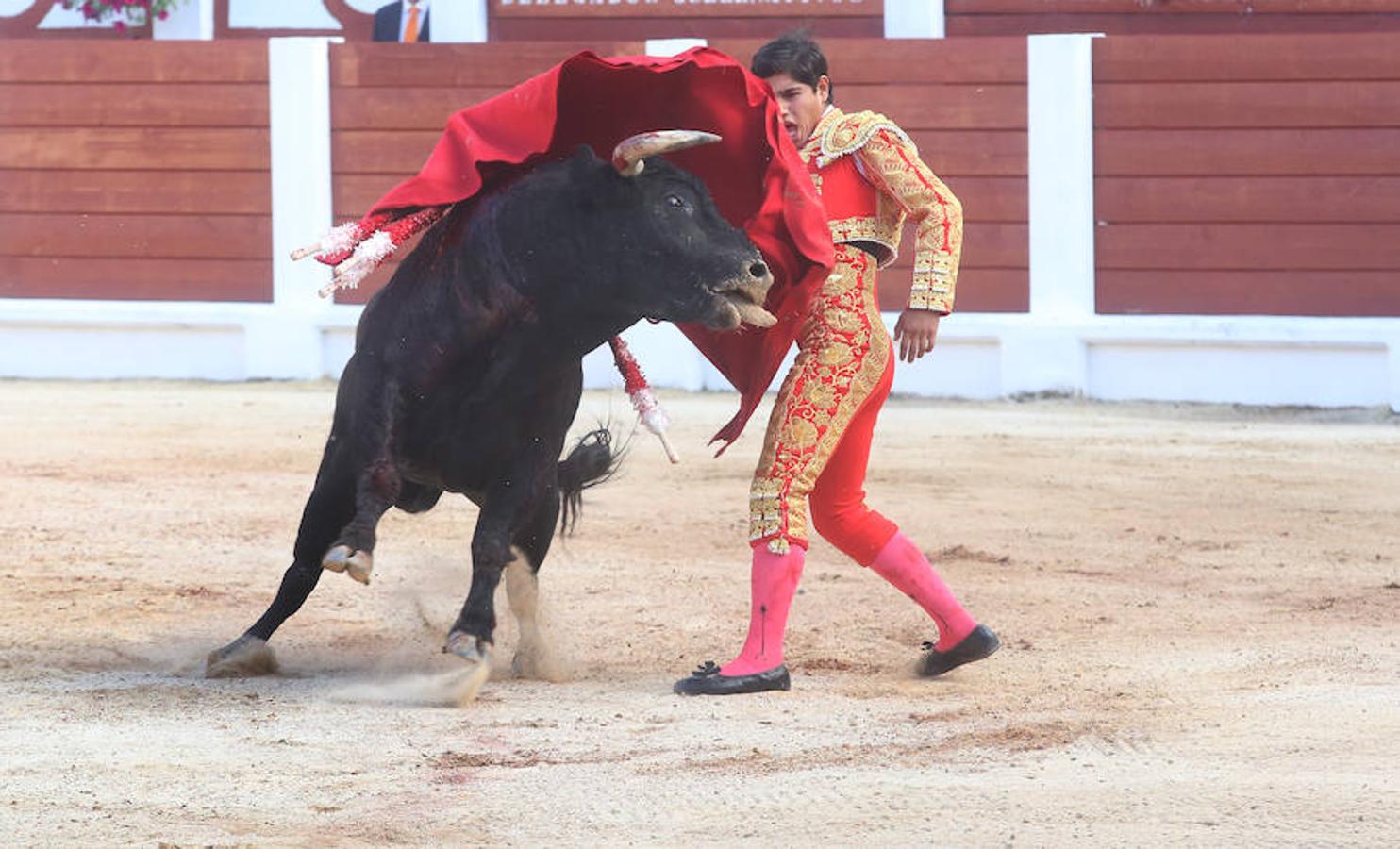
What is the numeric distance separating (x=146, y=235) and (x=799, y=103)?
21.6ft

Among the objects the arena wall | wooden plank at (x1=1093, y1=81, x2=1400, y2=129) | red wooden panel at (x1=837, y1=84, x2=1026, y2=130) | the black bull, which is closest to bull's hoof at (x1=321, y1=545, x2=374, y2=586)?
the black bull

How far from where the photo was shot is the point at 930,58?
9.05 meters

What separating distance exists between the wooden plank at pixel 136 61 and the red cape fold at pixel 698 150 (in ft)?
20.2

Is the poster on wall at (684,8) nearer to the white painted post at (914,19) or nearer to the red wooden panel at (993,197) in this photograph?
the white painted post at (914,19)

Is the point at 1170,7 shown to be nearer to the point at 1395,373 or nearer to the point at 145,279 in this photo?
the point at 1395,373

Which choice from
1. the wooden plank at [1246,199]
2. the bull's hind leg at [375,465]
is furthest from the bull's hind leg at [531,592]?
the wooden plank at [1246,199]

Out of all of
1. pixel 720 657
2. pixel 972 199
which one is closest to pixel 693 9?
pixel 972 199

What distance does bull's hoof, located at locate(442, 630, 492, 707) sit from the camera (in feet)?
11.4

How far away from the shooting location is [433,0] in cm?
1002

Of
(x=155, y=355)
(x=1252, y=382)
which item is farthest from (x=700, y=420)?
(x=155, y=355)

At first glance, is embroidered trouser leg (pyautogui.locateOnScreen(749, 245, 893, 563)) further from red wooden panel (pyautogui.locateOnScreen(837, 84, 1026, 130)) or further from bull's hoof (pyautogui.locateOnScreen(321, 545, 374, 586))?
red wooden panel (pyautogui.locateOnScreen(837, 84, 1026, 130))

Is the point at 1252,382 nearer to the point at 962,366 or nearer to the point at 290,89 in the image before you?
the point at 962,366

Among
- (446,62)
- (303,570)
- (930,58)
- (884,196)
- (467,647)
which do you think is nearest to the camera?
(467,647)

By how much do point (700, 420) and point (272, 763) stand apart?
16.4ft
